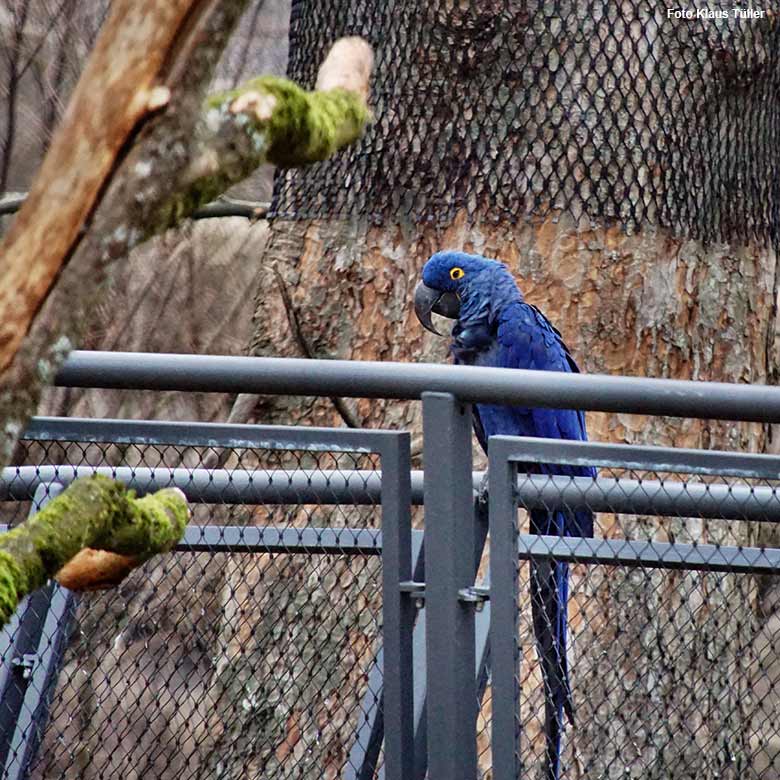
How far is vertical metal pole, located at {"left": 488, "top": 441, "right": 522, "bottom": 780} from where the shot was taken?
1.82m

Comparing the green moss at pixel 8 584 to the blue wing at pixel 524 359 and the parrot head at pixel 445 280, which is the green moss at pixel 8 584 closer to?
the blue wing at pixel 524 359

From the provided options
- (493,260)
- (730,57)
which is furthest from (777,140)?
(493,260)

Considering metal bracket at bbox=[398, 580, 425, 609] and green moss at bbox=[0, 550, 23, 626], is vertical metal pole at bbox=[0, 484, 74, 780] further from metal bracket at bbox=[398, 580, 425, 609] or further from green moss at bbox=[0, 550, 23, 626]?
green moss at bbox=[0, 550, 23, 626]

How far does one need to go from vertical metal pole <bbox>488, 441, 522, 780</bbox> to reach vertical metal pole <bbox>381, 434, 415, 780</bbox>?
16cm

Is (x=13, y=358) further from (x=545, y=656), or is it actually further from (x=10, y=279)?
(x=545, y=656)

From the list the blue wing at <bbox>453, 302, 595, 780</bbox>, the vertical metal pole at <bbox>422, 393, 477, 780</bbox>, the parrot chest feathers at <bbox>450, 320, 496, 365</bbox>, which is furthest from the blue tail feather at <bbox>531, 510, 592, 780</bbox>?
the parrot chest feathers at <bbox>450, 320, 496, 365</bbox>

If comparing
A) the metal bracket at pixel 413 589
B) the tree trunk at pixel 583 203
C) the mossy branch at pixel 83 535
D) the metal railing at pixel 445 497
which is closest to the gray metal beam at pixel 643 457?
the metal railing at pixel 445 497

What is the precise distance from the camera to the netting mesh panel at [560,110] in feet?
11.9

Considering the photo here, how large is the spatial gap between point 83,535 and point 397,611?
2.80ft

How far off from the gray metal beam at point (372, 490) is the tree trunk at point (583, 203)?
1464 mm

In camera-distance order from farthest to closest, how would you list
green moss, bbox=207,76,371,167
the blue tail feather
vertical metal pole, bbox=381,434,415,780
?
1. the blue tail feather
2. vertical metal pole, bbox=381,434,415,780
3. green moss, bbox=207,76,371,167

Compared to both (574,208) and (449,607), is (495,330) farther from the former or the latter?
(449,607)

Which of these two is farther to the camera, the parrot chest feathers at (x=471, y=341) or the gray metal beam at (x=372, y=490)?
the parrot chest feathers at (x=471, y=341)

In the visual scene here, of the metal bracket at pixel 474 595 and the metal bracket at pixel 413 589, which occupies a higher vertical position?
the metal bracket at pixel 413 589
